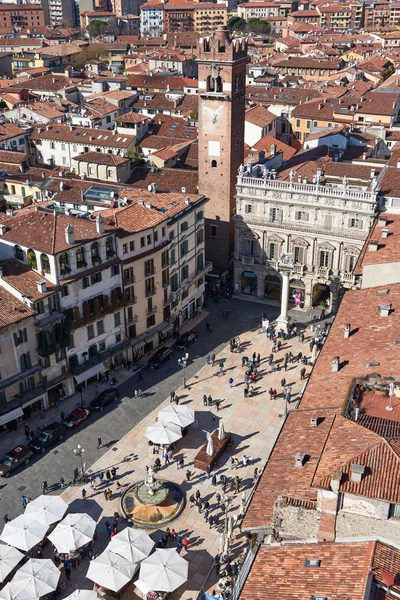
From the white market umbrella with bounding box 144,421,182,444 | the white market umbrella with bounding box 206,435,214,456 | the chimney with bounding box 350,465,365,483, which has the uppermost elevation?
the chimney with bounding box 350,465,365,483

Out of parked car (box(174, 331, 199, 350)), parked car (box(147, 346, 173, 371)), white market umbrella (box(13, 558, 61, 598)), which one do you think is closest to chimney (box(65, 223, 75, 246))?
parked car (box(147, 346, 173, 371))

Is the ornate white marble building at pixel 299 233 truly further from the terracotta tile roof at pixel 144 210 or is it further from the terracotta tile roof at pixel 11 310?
the terracotta tile roof at pixel 11 310

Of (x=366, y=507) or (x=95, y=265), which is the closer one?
(x=366, y=507)

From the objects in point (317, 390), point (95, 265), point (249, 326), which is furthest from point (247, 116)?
point (317, 390)

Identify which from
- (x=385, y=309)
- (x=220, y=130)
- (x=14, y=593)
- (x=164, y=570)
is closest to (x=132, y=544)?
(x=164, y=570)

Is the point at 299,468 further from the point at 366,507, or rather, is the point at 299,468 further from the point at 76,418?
the point at 76,418

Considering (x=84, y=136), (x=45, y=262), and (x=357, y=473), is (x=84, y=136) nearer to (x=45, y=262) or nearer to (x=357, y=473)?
(x=45, y=262)

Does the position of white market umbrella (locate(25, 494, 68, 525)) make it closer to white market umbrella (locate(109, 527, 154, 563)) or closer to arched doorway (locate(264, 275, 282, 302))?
white market umbrella (locate(109, 527, 154, 563))
